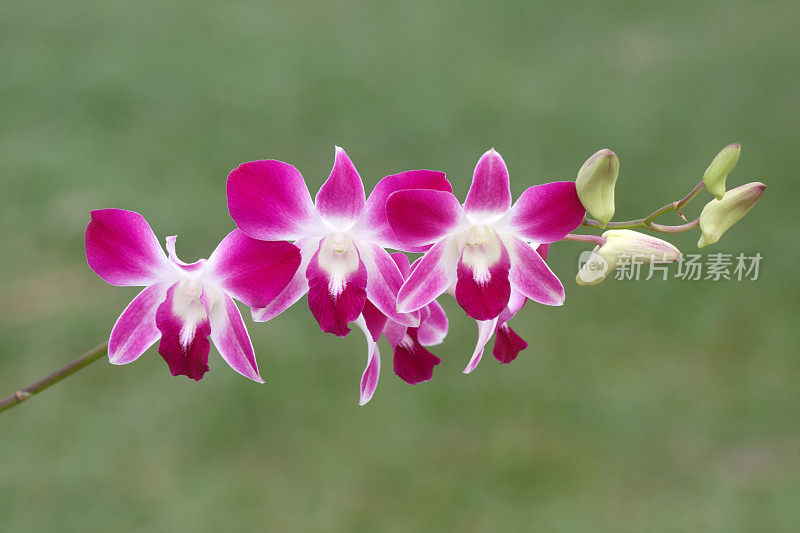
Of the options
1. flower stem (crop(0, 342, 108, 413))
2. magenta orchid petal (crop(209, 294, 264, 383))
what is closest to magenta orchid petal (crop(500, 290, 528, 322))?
magenta orchid petal (crop(209, 294, 264, 383))

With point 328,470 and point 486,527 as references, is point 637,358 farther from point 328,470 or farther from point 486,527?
point 328,470

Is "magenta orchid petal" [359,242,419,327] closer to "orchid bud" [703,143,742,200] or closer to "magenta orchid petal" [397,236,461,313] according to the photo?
"magenta orchid petal" [397,236,461,313]

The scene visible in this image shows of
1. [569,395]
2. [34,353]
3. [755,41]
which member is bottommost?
[34,353]

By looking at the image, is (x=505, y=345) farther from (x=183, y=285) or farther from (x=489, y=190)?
(x=183, y=285)

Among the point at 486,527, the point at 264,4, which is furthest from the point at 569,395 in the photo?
the point at 264,4

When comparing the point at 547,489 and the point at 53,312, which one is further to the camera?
the point at 53,312

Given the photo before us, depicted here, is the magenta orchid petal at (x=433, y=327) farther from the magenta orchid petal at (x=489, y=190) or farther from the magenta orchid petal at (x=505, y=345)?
the magenta orchid petal at (x=489, y=190)

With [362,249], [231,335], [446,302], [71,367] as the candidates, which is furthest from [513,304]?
[446,302]
